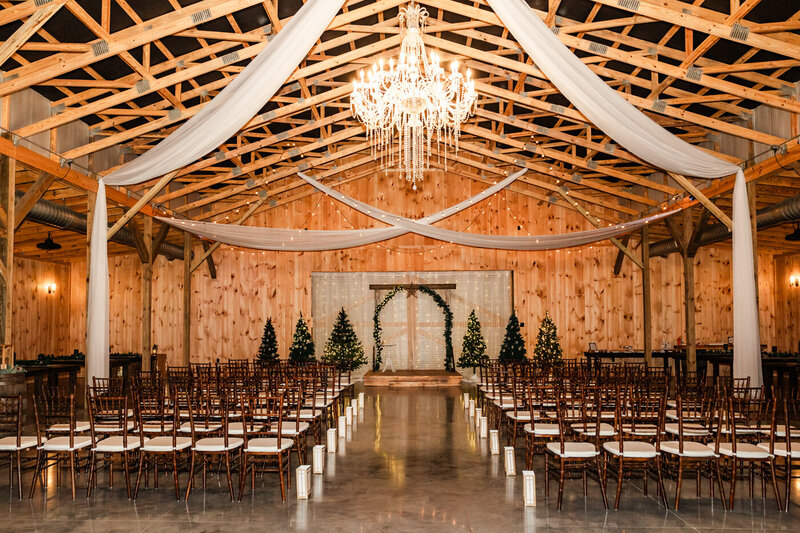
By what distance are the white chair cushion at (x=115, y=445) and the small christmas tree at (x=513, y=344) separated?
11.1m

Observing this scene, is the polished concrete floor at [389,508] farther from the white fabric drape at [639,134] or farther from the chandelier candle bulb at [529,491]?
the white fabric drape at [639,134]

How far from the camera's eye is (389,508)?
532cm

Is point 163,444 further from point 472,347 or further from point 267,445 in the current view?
point 472,347

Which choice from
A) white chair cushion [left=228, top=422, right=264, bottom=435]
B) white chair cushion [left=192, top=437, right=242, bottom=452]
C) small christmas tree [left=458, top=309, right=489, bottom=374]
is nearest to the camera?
white chair cushion [left=192, top=437, right=242, bottom=452]

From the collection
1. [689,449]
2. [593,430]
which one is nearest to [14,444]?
[593,430]

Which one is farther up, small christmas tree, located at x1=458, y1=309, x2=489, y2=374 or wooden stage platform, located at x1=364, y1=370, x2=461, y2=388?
small christmas tree, located at x1=458, y1=309, x2=489, y2=374

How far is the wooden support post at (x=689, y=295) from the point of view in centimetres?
1195

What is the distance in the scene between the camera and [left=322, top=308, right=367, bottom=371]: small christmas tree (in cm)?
1622

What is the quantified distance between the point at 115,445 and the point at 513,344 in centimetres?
1150

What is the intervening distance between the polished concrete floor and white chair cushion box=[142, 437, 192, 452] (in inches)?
15.9

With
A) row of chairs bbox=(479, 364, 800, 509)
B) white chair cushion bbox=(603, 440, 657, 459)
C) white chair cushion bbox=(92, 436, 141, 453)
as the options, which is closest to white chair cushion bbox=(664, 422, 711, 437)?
row of chairs bbox=(479, 364, 800, 509)

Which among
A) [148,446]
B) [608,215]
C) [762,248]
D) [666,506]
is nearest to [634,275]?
[608,215]

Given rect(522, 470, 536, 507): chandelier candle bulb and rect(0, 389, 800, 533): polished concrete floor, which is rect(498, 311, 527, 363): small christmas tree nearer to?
rect(0, 389, 800, 533): polished concrete floor

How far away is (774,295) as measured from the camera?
17062 millimetres
